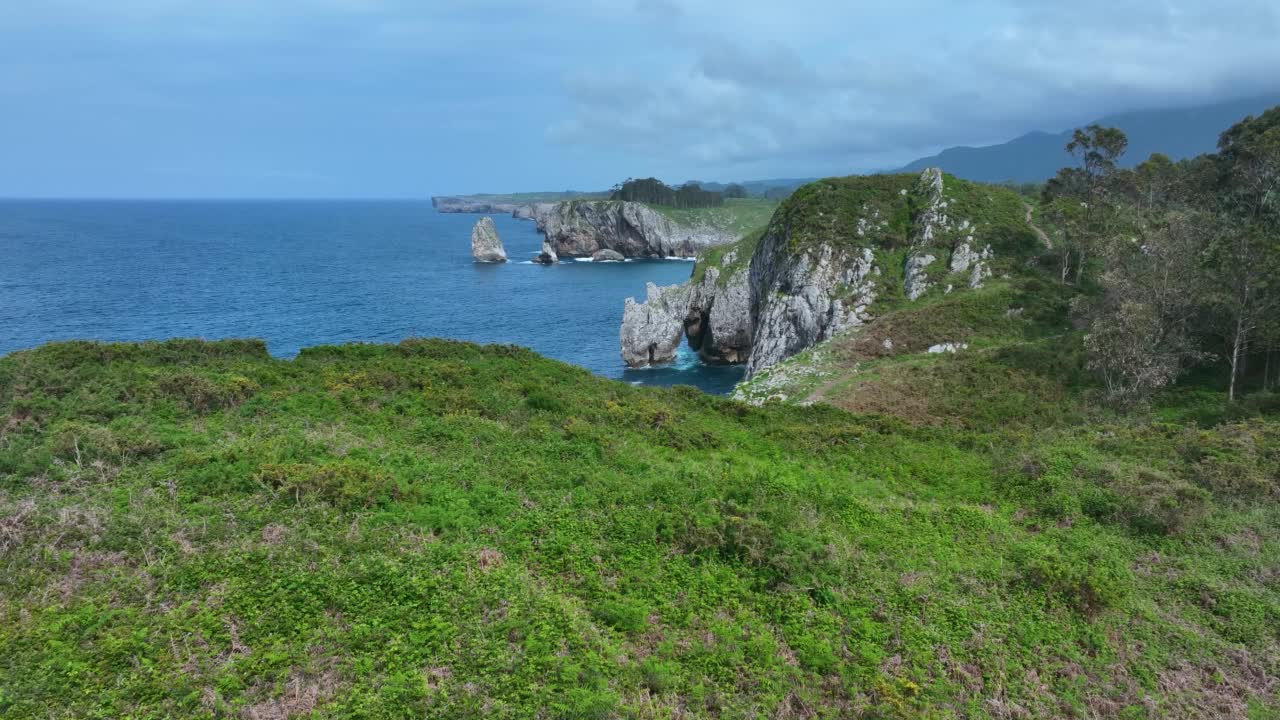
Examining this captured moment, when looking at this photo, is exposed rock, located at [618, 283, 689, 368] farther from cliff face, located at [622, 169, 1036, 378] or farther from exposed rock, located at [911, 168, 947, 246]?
exposed rock, located at [911, 168, 947, 246]

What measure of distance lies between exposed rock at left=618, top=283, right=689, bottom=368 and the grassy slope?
166 feet

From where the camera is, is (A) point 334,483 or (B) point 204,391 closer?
(A) point 334,483

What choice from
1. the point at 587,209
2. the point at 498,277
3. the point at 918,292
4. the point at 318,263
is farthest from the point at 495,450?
the point at 587,209

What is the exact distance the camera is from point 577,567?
12.7 meters

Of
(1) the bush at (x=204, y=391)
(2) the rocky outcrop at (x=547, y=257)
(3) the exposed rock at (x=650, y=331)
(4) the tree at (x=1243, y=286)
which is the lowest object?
(3) the exposed rock at (x=650, y=331)

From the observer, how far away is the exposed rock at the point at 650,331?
71625mm

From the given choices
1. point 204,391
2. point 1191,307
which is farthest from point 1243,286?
point 204,391

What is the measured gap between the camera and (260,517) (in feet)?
42.5

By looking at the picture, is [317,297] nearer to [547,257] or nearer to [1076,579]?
[547,257]

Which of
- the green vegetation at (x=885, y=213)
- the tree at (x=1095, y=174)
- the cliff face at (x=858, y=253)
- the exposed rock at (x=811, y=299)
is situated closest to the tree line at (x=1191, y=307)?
the tree at (x=1095, y=174)

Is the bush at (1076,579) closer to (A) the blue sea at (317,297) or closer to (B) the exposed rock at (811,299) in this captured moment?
(B) the exposed rock at (811,299)

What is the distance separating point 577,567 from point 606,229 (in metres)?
159

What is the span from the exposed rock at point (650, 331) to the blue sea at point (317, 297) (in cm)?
188

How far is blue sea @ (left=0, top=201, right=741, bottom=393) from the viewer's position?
238 ft
